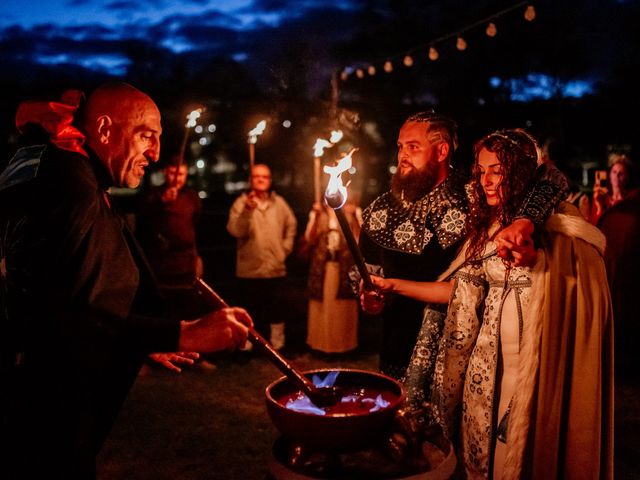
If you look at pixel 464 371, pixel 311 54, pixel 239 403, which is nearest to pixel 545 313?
pixel 464 371

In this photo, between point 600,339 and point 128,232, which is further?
point 600,339

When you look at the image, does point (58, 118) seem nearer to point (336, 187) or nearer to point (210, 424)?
point (336, 187)

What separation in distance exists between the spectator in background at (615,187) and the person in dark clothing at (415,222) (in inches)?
181

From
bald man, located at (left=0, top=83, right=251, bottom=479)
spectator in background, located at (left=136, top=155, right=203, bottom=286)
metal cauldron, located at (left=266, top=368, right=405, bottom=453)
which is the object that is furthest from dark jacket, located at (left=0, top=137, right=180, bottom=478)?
spectator in background, located at (left=136, top=155, right=203, bottom=286)

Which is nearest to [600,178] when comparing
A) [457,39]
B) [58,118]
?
[457,39]

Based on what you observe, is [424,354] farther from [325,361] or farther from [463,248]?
[325,361]

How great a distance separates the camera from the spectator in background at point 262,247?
24.7 ft

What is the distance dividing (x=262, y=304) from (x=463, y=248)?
4.86 metres

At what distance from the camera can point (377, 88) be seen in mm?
17125

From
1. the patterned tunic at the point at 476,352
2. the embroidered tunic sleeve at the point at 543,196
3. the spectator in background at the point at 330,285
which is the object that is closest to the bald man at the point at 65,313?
the patterned tunic at the point at 476,352

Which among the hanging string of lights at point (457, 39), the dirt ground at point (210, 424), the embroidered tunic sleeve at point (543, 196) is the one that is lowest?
the dirt ground at point (210, 424)

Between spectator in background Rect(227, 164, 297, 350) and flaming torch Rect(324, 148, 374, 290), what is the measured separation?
15.2ft

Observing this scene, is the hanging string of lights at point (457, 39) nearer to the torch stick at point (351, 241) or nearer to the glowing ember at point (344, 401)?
the torch stick at point (351, 241)

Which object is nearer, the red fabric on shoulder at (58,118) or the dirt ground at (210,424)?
the red fabric on shoulder at (58,118)
